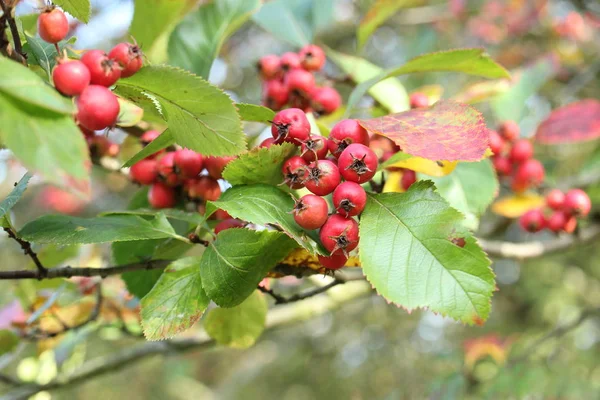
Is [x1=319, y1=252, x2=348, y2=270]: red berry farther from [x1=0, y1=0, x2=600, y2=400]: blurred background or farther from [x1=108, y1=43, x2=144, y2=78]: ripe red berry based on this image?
[x1=0, y1=0, x2=600, y2=400]: blurred background

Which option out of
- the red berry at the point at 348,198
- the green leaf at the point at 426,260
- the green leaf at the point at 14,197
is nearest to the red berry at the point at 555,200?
the green leaf at the point at 426,260

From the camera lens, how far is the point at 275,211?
2.87 feet

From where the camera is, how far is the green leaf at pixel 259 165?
89cm

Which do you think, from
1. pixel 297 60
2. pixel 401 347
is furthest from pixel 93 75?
pixel 401 347

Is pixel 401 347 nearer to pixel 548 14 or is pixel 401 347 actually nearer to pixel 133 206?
pixel 133 206

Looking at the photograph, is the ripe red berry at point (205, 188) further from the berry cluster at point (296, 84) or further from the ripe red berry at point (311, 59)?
the ripe red berry at point (311, 59)

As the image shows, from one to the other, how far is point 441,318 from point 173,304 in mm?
3820

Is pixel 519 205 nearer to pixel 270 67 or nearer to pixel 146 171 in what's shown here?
pixel 270 67

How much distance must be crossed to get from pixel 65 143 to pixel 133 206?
27.8 inches

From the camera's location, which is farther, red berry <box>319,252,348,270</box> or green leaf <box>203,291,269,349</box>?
green leaf <box>203,291,269,349</box>

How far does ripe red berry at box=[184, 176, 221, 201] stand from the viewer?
3.74 ft

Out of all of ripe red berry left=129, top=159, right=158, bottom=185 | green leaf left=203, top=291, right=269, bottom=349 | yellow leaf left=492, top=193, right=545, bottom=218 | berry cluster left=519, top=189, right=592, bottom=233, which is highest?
ripe red berry left=129, top=159, right=158, bottom=185

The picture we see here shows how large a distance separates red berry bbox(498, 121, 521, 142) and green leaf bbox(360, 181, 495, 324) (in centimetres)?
110

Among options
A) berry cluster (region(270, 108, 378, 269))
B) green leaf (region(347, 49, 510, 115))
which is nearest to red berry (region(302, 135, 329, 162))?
berry cluster (region(270, 108, 378, 269))
